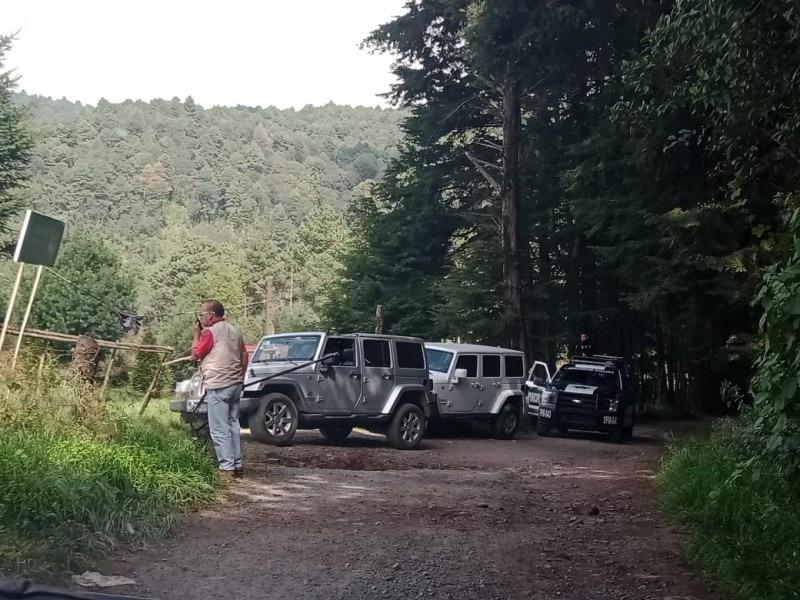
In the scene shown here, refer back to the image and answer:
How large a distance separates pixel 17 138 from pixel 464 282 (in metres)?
18.4

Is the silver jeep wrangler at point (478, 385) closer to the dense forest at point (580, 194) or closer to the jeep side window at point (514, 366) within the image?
the jeep side window at point (514, 366)

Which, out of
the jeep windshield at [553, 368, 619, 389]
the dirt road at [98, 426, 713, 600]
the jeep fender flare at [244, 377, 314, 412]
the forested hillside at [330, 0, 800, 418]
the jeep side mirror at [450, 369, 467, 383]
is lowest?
the dirt road at [98, 426, 713, 600]

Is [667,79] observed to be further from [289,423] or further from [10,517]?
[10,517]

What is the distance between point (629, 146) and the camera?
1942cm

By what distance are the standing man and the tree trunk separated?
1687 cm

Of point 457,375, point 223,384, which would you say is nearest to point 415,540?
point 223,384

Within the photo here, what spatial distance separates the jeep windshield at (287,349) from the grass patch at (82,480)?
15.3ft

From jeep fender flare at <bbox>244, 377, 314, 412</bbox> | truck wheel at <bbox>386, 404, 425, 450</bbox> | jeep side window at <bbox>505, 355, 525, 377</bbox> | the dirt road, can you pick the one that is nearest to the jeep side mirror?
jeep side window at <bbox>505, 355, 525, 377</bbox>

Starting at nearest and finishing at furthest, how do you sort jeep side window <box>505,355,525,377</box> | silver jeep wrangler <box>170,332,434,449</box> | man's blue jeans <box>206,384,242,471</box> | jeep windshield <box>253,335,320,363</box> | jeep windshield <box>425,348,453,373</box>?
1. man's blue jeans <box>206,384,242,471</box>
2. silver jeep wrangler <box>170,332,434,449</box>
3. jeep windshield <box>253,335,320,363</box>
4. jeep windshield <box>425,348,453,373</box>
5. jeep side window <box>505,355,525,377</box>

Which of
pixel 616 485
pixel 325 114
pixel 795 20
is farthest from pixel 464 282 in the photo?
pixel 325 114

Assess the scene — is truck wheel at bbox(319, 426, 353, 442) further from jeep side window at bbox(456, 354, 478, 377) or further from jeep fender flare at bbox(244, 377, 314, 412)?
jeep side window at bbox(456, 354, 478, 377)

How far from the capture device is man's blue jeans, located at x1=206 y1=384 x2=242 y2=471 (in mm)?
10016

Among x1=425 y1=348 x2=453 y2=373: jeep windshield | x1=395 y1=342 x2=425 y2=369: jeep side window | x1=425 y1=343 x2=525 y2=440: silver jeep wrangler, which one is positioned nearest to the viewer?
x1=395 y1=342 x2=425 y2=369: jeep side window

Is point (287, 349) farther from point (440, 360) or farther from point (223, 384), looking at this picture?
point (223, 384)
